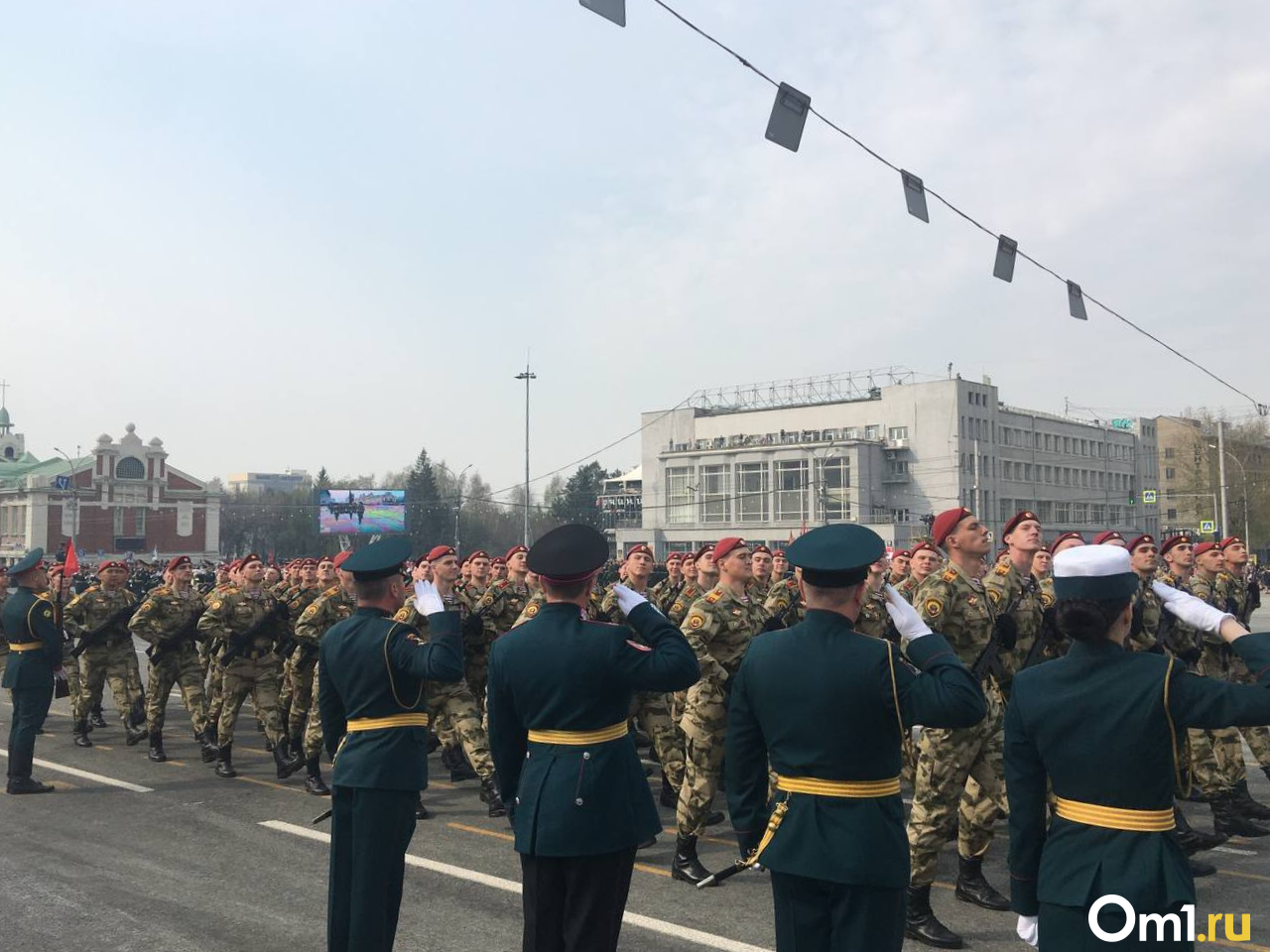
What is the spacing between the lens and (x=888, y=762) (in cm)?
371

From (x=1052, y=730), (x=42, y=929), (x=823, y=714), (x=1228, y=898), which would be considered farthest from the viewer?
(x=1228, y=898)

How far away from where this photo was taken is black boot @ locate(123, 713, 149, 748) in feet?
40.8

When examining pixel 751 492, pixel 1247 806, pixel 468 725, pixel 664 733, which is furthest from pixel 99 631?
pixel 751 492

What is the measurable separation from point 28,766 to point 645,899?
21.1 ft

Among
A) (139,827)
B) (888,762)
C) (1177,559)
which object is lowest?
(139,827)

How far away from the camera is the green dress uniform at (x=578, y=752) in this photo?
406cm

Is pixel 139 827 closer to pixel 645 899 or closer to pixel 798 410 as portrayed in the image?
pixel 645 899

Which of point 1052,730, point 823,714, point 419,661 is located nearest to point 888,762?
point 823,714

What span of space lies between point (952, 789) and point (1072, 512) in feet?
269

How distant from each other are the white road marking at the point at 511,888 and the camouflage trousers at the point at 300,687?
229 cm

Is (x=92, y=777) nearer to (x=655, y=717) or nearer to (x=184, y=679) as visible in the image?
(x=184, y=679)

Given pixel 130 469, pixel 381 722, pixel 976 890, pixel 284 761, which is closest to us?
pixel 381 722

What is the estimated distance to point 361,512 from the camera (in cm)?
7575

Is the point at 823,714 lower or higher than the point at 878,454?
lower
